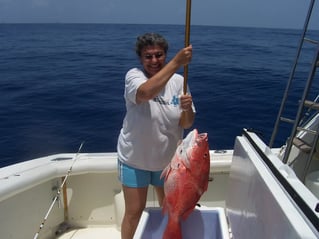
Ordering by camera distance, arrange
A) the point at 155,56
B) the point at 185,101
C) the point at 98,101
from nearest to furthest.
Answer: the point at 185,101, the point at 155,56, the point at 98,101

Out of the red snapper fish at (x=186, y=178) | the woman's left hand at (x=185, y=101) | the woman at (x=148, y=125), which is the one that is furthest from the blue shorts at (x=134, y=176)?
the woman's left hand at (x=185, y=101)

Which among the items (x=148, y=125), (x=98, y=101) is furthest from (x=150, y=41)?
(x=98, y=101)

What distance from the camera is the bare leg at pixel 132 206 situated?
8.05 ft

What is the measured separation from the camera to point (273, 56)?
18.9 m

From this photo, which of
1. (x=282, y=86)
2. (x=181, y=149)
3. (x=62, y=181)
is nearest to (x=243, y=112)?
(x=282, y=86)

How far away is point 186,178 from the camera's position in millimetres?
1936

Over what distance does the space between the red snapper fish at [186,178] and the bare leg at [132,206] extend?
0.47 meters

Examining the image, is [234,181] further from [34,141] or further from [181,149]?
[34,141]

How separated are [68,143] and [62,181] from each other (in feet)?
13.7

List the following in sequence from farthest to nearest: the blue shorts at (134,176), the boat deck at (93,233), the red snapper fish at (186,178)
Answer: the boat deck at (93,233) < the blue shorts at (134,176) < the red snapper fish at (186,178)

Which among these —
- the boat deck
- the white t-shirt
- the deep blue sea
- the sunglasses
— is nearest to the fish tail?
the white t-shirt

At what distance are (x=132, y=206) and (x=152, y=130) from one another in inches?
22.5

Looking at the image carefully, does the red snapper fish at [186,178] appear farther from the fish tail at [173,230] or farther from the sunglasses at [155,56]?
the sunglasses at [155,56]

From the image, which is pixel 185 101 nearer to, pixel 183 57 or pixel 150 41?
pixel 183 57
